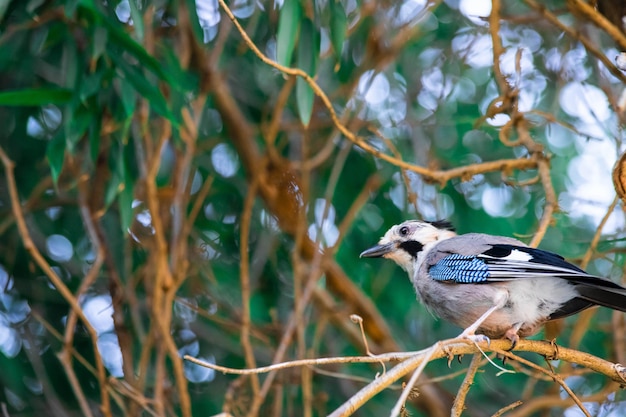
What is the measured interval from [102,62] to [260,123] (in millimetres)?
1636

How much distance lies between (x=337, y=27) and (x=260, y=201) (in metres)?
1.73

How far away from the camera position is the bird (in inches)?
127

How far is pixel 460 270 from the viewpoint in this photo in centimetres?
349

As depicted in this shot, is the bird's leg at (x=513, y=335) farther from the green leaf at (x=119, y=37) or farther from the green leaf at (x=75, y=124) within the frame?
the green leaf at (x=75, y=124)

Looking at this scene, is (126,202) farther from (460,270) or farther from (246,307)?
(460,270)

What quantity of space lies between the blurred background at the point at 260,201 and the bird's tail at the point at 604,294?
2.84 ft

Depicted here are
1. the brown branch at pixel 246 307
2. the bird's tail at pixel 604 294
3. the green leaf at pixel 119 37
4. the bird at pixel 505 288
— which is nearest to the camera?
the bird's tail at pixel 604 294

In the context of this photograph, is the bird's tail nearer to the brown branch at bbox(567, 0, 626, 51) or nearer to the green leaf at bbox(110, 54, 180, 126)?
the brown branch at bbox(567, 0, 626, 51)

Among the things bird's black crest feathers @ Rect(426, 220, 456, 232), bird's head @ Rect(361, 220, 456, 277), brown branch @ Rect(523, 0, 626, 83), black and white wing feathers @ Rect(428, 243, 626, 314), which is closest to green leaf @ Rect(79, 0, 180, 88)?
bird's head @ Rect(361, 220, 456, 277)

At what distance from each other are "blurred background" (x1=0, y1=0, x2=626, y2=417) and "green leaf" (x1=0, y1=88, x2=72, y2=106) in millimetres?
97

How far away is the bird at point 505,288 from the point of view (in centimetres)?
323

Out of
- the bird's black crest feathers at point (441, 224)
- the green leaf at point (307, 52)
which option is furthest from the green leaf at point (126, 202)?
the bird's black crest feathers at point (441, 224)

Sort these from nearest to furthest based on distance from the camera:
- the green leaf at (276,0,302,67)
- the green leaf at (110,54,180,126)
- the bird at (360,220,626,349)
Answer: the bird at (360,220,626,349) < the green leaf at (276,0,302,67) < the green leaf at (110,54,180,126)

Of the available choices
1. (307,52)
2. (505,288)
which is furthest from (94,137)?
(505,288)
